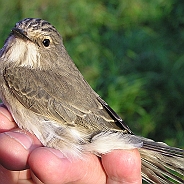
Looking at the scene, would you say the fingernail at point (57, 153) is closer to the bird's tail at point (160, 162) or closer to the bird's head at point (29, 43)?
the bird's tail at point (160, 162)

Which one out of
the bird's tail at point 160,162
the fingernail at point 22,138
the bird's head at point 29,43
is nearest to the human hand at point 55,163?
the fingernail at point 22,138

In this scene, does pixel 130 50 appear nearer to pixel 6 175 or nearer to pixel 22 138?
pixel 6 175

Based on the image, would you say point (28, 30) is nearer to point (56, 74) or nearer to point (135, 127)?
point (56, 74)

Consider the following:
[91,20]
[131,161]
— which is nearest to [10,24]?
[91,20]

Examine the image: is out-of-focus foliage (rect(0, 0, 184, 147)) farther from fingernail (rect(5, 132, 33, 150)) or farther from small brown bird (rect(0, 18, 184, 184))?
fingernail (rect(5, 132, 33, 150))

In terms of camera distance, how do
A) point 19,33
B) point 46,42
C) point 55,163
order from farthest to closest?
point 46,42
point 19,33
point 55,163

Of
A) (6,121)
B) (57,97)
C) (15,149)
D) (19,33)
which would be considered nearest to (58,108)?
(57,97)
